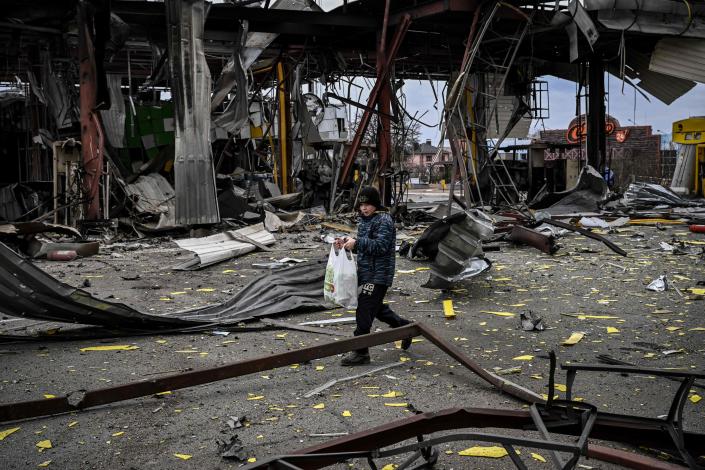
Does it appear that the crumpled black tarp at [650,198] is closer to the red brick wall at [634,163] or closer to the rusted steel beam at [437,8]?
the rusted steel beam at [437,8]

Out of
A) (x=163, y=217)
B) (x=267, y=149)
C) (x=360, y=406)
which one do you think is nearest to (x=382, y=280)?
(x=360, y=406)

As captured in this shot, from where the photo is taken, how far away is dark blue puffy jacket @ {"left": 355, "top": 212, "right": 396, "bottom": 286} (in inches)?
206

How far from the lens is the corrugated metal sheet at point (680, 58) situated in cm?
1756

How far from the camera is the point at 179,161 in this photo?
1238 centimetres

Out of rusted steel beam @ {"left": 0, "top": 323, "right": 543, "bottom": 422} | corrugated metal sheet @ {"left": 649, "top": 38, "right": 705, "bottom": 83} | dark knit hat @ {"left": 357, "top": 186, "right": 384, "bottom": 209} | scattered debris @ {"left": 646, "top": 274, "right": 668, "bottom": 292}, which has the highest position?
corrugated metal sheet @ {"left": 649, "top": 38, "right": 705, "bottom": 83}

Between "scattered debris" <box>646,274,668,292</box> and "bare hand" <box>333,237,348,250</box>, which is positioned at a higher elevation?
"bare hand" <box>333,237,348,250</box>

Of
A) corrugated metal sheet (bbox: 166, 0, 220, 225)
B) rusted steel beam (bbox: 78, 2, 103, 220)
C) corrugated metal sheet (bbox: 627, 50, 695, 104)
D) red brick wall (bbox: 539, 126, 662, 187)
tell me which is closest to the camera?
corrugated metal sheet (bbox: 166, 0, 220, 225)

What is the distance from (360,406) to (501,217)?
37.3 feet

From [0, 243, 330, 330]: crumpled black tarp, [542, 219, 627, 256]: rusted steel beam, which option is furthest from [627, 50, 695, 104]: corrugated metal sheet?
[0, 243, 330, 330]: crumpled black tarp

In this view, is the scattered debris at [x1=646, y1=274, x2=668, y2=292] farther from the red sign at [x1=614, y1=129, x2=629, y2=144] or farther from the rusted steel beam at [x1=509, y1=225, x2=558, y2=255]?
the red sign at [x1=614, y1=129, x2=629, y2=144]

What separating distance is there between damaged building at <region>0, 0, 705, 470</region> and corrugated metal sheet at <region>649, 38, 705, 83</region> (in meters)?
0.06

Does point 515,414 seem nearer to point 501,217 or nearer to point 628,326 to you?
point 628,326

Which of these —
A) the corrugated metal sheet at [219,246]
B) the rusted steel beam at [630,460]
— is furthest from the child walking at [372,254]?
the corrugated metal sheet at [219,246]

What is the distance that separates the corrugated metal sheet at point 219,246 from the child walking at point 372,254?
16.3 feet
